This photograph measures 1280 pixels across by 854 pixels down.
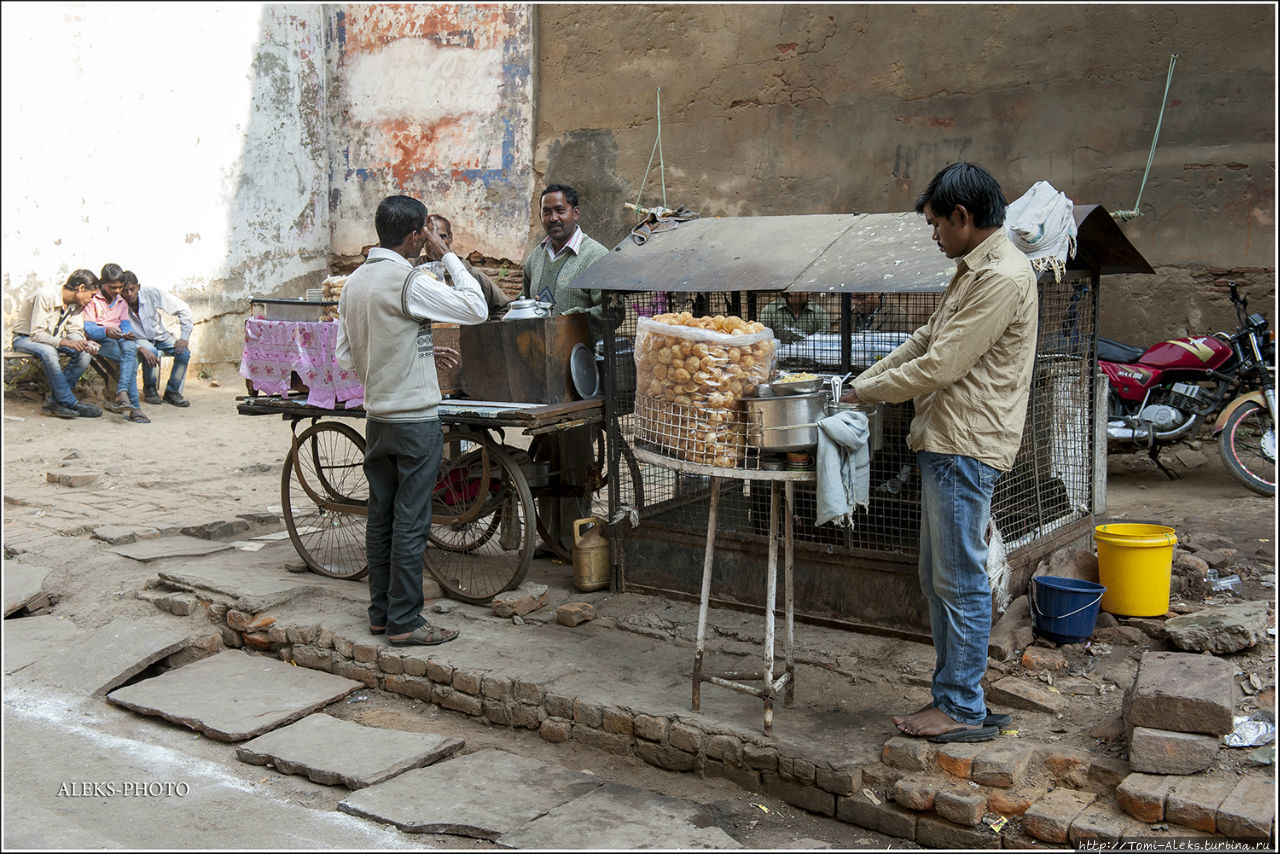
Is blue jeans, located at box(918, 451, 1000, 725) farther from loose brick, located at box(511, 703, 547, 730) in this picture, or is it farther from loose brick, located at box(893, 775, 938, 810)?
loose brick, located at box(511, 703, 547, 730)

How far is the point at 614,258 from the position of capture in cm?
550

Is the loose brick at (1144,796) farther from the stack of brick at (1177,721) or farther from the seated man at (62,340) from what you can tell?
the seated man at (62,340)

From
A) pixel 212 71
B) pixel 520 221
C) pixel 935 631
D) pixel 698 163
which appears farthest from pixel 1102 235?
pixel 212 71

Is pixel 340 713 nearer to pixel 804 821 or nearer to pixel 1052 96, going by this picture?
pixel 804 821

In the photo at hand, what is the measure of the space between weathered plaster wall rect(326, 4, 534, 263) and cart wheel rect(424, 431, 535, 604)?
23.5ft

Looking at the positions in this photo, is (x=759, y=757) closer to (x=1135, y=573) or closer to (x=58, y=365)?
(x=1135, y=573)

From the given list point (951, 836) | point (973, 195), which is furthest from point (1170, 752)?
point (973, 195)

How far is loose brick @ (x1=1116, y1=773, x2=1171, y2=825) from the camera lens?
3.43 meters

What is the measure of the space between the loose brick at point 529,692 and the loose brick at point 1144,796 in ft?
7.48

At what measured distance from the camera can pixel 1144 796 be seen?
3.45 metres

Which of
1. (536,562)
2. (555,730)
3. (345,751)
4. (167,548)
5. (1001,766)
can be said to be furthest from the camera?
(167,548)

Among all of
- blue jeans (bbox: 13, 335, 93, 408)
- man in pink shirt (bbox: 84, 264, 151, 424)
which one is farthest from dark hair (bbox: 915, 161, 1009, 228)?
blue jeans (bbox: 13, 335, 93, 408)

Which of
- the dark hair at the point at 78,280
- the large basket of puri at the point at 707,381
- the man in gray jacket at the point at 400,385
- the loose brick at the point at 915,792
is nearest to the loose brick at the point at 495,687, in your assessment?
the man in gray jacket at the point at 400,385

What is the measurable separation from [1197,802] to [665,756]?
1.88 m
